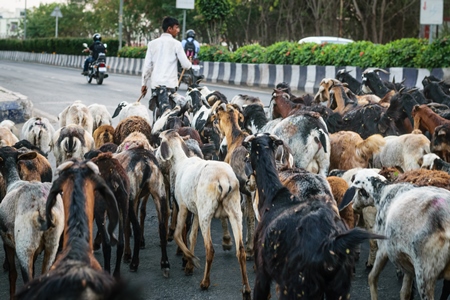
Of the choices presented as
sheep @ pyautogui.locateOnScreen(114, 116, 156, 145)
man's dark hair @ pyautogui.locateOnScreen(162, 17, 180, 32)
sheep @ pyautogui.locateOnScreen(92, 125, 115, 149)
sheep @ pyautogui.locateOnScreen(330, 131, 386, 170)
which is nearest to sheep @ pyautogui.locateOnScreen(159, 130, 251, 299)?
sheep @ pyautogui.locateOnScreen(330, 131, 386, 170)

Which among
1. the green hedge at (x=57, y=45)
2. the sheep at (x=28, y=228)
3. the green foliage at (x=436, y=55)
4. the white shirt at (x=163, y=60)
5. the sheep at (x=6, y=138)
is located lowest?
the sheep at (x=28, y=228)

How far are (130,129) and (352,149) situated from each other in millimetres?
2961

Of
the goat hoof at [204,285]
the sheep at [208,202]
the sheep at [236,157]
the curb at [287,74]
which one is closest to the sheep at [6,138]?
the sheep at [236,157]

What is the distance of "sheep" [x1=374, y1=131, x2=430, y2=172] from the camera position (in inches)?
348

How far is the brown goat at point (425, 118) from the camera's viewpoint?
9.80 m

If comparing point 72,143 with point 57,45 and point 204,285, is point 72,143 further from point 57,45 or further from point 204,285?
point 57,45

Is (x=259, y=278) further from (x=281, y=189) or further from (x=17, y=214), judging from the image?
(x=17, y=214)

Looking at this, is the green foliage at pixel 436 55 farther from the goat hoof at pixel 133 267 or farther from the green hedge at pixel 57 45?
the green hedge at pixel 57 45

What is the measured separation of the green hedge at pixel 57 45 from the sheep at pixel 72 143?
128 feet

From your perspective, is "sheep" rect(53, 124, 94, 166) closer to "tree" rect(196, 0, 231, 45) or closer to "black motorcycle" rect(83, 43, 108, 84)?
"black motorcycle" rect(83, 43, 108, 84)

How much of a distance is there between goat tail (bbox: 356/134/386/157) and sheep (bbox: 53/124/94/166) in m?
3.34

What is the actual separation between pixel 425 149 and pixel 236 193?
2.60 meters

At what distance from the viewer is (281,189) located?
6020 mm

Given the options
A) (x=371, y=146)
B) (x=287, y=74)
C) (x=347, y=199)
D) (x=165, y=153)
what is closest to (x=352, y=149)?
(x=371, y=146)
